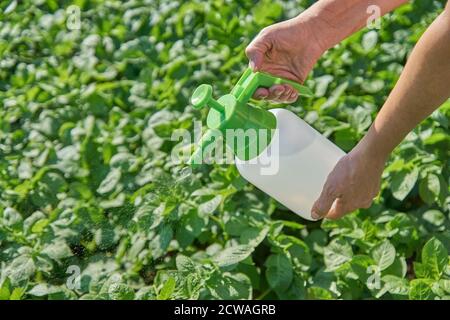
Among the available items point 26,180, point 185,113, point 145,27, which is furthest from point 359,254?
point 145,27

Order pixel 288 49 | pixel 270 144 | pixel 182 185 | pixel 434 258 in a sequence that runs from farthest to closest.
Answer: pixel 182 185
pixel 434 258
pixel 288 49
pixel 270 144

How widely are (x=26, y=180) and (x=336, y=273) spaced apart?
3.41ft

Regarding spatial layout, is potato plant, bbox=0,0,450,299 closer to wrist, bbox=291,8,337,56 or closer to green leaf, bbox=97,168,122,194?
green leaf, bbox=97,168,122,194

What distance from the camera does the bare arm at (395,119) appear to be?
1.81m

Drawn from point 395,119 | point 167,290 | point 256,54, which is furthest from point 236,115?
point 167,290

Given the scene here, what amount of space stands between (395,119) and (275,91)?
372 mm

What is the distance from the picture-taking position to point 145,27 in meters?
3.87

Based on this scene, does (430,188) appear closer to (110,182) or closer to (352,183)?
(352,183)

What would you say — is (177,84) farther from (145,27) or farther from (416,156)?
(416,156)

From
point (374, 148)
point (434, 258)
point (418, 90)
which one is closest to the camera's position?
point (418, 90)

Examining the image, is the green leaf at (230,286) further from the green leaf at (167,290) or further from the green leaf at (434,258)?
the green leaf at (434,258)

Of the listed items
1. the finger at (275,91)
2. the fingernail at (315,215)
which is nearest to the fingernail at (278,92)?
the finger at (275,91)

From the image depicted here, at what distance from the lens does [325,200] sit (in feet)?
6.79

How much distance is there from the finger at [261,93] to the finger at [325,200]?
10.6 inches
